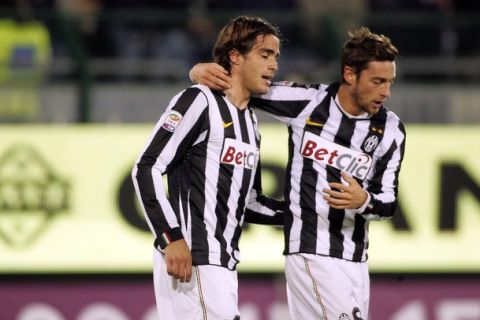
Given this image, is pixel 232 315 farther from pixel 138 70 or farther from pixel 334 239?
pixel 138 70

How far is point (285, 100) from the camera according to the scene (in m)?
5.39

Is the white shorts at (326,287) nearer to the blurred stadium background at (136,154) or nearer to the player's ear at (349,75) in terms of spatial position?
the player's ear at (349,75)

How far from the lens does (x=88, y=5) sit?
30.5 feet

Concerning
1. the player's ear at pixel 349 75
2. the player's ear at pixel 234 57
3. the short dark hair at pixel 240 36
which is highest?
the short dark hair at pixel 240 36

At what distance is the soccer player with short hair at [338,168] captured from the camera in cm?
525

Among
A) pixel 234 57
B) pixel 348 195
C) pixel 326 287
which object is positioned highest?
pixel 234 57

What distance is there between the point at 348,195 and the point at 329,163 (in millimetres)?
271

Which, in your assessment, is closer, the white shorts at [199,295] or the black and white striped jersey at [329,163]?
the white shorts at [199,295]

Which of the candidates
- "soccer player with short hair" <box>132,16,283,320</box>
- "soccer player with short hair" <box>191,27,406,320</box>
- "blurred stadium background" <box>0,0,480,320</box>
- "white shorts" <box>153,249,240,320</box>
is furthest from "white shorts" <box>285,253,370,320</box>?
"blurred stadium background" <box>0,0,480,320</box>

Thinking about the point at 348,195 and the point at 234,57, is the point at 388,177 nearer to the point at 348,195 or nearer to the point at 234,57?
the point at 348,195

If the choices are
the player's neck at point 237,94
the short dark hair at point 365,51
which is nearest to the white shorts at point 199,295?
the player's neck at point 237,94

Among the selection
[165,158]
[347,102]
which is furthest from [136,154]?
[165,158]

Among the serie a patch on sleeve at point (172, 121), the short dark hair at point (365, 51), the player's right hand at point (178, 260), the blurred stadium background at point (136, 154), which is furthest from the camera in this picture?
the blurred stadium background at point (136, 154)

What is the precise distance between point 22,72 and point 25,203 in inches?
34.5
